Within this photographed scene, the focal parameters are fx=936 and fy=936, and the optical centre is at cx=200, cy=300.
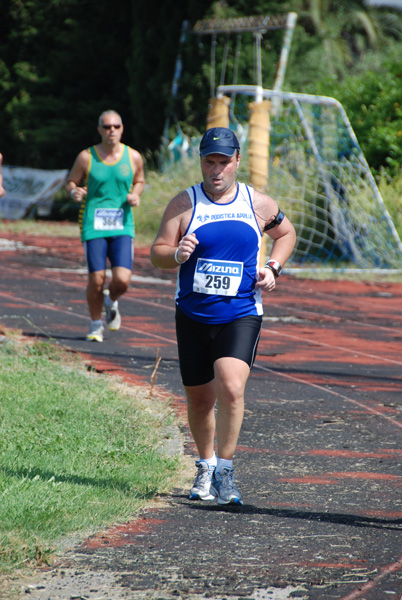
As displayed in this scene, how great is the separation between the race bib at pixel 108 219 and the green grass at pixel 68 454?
1696 millimetres

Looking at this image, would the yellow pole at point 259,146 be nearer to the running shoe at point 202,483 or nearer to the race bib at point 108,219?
the race bib at point 108,219

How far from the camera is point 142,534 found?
4262 millimetres

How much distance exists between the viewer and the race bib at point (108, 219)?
8953 mm

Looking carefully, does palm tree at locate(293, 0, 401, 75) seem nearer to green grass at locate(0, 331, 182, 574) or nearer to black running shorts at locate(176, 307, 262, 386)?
green grass at locate(0, 331, 182, 574)

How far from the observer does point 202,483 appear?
4.91 m

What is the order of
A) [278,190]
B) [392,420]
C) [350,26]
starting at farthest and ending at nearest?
[350,26], [278,190], [392,420]

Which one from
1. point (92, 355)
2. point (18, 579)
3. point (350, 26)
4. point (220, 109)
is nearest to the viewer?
point (18, 579)

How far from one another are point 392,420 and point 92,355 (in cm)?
300

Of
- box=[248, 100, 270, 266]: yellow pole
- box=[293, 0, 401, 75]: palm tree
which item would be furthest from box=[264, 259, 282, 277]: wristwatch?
box=[293, 0, 401, 75]: palm tree

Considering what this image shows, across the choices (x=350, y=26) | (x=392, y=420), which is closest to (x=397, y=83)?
(x=392, y=420)

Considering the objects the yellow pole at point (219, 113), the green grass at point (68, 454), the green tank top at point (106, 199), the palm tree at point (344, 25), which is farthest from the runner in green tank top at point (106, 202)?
the palm tree at point (344, 25)

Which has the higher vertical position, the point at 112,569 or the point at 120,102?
the point at 120,102

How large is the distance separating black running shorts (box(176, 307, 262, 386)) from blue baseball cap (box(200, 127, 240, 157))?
0.84 m

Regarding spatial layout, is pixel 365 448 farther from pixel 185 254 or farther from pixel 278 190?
pixel 278 190
